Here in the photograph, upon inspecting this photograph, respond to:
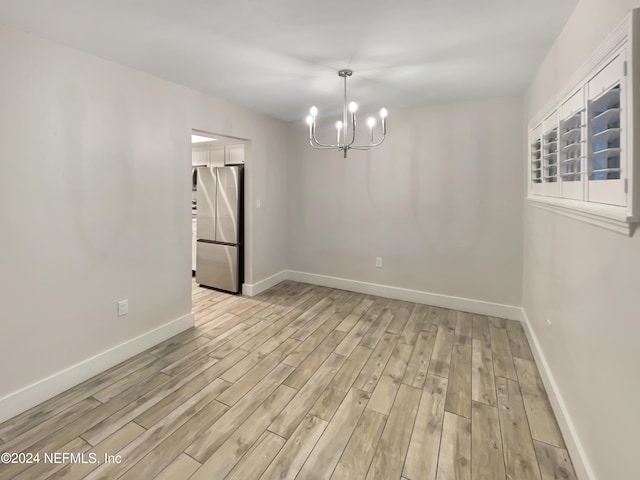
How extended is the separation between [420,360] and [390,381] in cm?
45

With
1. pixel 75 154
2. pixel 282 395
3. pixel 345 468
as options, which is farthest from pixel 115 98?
pixel 345 468

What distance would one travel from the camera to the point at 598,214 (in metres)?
1.35

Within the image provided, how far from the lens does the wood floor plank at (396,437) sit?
5.24 feet

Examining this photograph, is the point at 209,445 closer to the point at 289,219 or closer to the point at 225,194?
the point at 225,194

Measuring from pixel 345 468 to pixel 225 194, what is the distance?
353 centimetres

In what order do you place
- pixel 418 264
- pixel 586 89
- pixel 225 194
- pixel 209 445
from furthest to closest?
pixel 225 194 → pixel 418 264 → pixel 209 445 → pixel 586 89

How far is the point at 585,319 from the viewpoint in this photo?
5.19ft

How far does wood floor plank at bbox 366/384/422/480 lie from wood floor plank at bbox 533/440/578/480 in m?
0.67

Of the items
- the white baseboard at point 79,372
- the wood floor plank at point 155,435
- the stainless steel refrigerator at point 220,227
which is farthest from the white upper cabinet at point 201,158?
the wood floor plank at point 155,435

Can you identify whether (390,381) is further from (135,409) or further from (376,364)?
(135,409)

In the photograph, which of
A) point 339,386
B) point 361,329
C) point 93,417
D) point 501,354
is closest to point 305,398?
point 339,386

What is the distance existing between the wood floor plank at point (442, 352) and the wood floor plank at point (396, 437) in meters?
0.36

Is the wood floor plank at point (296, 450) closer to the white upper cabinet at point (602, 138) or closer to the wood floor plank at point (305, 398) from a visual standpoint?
the wood floor plank at point (305, 398)

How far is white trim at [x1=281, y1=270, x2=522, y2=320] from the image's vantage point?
3.55 meters
